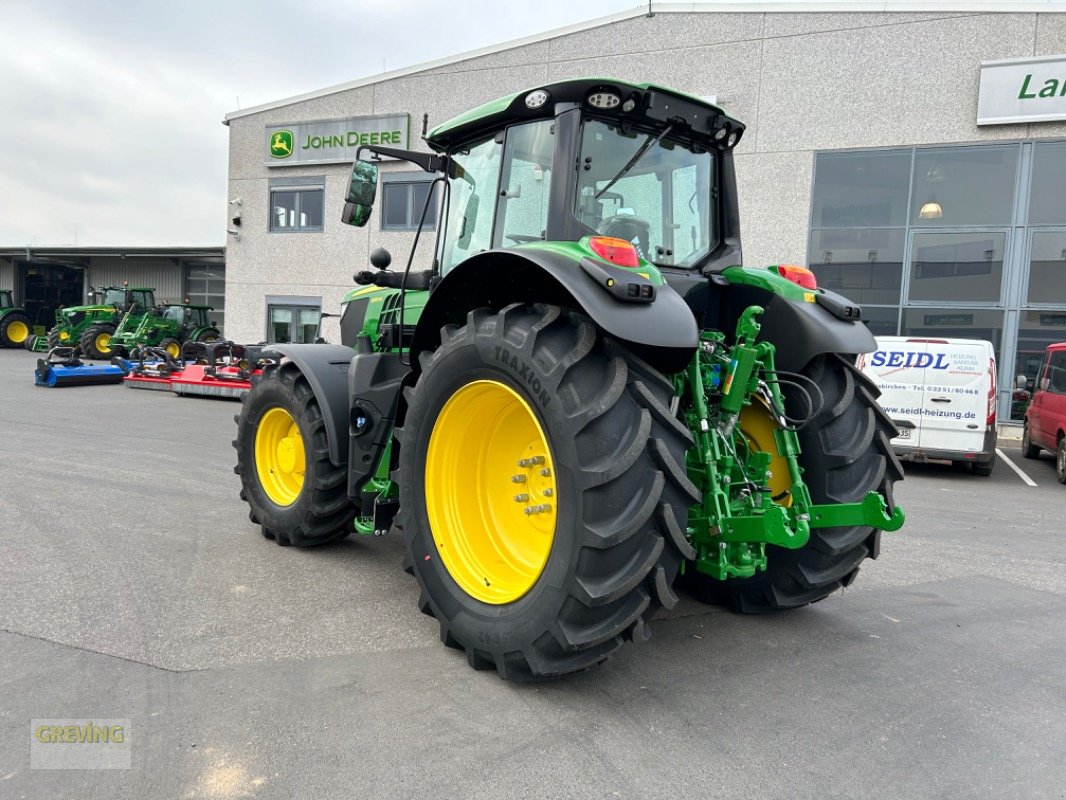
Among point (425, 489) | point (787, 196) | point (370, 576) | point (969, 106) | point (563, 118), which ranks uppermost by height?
point (969, 106)

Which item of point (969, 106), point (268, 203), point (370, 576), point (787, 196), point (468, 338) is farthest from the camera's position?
point (268, 203)

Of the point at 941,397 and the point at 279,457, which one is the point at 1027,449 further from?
the point at 279,457

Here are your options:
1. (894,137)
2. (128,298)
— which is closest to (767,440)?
(894,137)

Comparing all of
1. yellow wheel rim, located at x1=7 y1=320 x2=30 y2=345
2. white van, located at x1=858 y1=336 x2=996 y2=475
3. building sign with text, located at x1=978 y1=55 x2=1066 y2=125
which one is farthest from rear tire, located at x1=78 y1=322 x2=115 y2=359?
building sign with text, located at x1=978 y1=55 x2=1066 y2=125

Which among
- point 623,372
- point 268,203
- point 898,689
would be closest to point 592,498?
point 623,372

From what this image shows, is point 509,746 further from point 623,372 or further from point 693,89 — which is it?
point 693,89

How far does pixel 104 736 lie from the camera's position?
256cm

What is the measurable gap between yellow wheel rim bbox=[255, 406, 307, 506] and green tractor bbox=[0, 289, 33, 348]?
106ft

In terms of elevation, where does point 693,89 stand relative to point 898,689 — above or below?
above

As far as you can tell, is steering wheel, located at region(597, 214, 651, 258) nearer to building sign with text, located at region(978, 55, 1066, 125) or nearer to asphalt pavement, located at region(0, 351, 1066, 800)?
asphalt pavement, located at region(0, 351, 1066, 800)

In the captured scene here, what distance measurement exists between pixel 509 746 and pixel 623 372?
54.9 inches

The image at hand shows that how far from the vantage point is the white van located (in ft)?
30.7

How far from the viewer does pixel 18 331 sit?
3123 cm

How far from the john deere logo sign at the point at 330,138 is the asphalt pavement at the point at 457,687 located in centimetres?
1452
